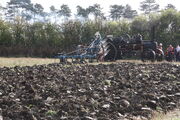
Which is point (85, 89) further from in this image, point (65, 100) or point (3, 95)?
point (3, 95)

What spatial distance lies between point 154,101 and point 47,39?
87.6 ft

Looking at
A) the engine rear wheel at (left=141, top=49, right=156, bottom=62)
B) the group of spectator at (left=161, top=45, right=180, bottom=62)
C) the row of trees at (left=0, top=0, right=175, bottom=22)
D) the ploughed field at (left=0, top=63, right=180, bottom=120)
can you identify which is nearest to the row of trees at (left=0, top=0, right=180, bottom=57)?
the group of spectator at (left=161, top=45, right=180, bottom=62)

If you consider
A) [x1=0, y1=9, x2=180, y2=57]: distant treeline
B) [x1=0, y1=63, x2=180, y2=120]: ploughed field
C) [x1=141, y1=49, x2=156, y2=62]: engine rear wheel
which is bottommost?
[x1=0, y1=63, x2=180, y2=120]: ploughed field

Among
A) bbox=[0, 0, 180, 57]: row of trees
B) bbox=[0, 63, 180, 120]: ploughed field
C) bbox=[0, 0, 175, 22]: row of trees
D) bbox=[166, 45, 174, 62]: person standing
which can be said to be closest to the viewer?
bbox=[0, 63, 180, 120]: ploughed field

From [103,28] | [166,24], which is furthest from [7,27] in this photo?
[166,24]

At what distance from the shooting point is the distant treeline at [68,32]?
30375 mm

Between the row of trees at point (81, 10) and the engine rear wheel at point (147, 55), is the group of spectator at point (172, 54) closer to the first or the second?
the engine rear wheel at point (147, 55)

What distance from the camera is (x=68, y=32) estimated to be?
107 ft

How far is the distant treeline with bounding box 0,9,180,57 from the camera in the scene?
30.4 metres

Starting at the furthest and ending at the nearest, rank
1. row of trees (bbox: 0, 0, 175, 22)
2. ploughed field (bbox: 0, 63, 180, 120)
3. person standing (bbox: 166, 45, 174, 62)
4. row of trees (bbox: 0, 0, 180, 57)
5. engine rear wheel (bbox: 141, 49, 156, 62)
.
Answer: row of trees (bbox: 0, 0, 175, 22) < row of trees (bbox: 0, 0, 180, 57) < person standing (bbox: 166, 45, 174, 62) < engine rear wheel (bbox: 141, 49, 156, 62) < ploughed field (bbox: 0, 63, 180, 120)

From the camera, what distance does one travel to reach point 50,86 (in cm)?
747

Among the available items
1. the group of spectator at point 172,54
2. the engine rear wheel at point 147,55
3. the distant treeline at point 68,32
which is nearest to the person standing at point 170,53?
the group of spectator at point 172,54

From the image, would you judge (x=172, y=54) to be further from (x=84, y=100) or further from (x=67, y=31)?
(x=84, y=100)

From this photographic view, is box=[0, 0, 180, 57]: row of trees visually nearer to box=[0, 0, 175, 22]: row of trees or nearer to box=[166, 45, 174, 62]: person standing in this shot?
box=[166, 45, 174, 62]: person standing
